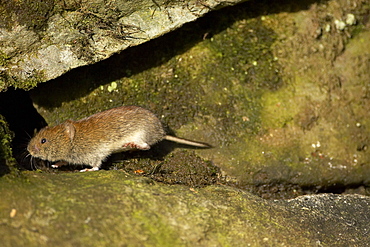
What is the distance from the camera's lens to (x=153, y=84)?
5312mm

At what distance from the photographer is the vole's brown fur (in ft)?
15.3

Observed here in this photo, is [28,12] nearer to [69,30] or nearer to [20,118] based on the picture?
[69,30]

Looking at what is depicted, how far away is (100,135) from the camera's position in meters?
4.68

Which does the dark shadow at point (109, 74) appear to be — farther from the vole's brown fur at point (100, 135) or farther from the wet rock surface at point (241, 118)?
the vole's brown fur at point (100, 135)

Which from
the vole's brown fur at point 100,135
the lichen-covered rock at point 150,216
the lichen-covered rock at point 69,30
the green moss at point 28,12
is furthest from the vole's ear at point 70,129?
the green moss at point 28,12

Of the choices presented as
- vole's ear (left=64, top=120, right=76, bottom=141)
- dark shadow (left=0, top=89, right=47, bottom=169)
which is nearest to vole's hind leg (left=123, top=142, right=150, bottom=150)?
vole's ear (left=64, top=120, right=76, bottom=141)

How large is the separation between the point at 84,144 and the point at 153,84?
4.02ft

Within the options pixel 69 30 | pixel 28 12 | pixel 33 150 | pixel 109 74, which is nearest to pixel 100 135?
pixel 33 150

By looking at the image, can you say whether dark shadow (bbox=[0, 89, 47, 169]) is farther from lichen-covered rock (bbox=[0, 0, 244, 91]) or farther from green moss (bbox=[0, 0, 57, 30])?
green moss (bbox=[0, 0, 57, 30])

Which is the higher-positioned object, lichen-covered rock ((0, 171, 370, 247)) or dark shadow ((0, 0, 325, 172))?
dark shadow ((0, 0, 325, 172))

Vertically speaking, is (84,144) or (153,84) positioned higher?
(153,84)

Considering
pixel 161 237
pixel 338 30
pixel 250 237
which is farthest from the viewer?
pixel 338 30

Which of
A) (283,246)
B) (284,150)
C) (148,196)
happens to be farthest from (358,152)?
(148,196)

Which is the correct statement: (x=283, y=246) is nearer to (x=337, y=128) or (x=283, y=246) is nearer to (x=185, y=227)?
(x=185, y=227)
